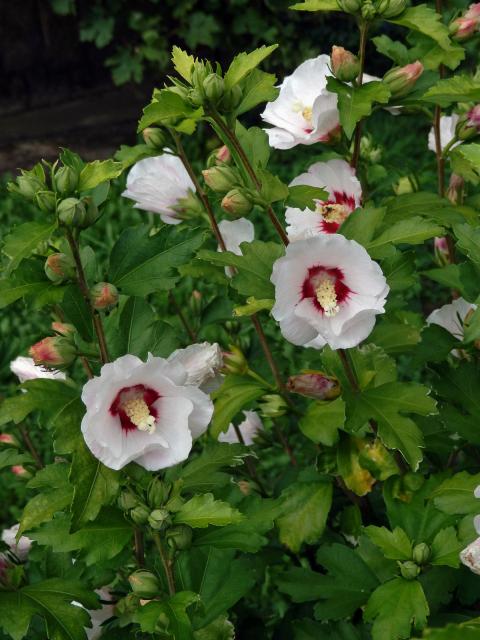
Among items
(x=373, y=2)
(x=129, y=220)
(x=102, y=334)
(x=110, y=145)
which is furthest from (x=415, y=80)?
(x=110, y=145)

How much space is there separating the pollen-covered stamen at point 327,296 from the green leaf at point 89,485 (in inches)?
13.9

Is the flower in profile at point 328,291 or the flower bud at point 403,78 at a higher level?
the flower bud at point 403,78

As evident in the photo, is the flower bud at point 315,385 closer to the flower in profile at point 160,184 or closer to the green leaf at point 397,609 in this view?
the green leaf at point 397,609

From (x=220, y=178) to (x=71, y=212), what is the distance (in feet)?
0.80

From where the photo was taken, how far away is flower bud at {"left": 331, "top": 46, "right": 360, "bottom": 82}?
1.37m

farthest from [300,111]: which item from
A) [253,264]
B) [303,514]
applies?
[303,514]

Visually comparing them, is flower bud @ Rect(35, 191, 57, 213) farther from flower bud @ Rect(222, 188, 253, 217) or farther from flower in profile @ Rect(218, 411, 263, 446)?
flower in profile @ Rect(218, 411, 263, 446)

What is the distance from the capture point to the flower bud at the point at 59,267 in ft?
4.01

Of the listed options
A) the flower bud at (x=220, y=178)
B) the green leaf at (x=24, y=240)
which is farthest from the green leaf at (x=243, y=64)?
the green leaf at (x=24, y=240)

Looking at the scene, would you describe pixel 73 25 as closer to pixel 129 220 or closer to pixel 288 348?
pixel 129 220

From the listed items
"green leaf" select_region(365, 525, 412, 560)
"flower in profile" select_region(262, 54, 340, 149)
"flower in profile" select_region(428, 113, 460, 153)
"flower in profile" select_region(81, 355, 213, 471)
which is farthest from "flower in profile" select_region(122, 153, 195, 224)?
"green leaf" select_region(365, 525, 412, 560)

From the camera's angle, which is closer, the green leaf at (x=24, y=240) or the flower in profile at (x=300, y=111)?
Result: the green leaf at (x=24, y=240)

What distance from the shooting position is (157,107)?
1.25 meters

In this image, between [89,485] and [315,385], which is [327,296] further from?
[89,485]
